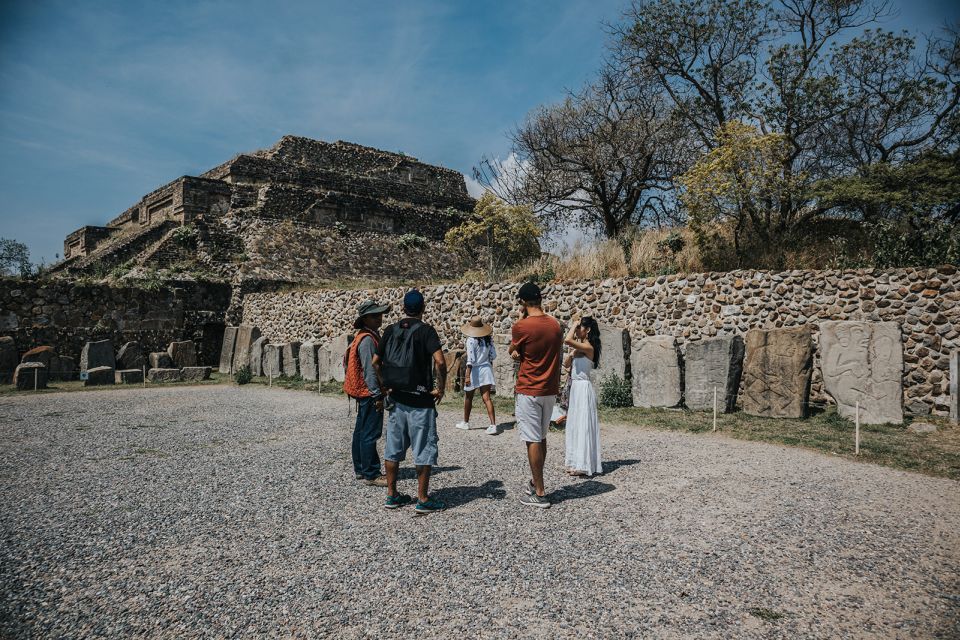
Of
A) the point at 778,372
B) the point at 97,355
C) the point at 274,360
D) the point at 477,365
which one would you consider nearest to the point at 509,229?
the point at 274,360

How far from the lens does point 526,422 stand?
498 centimetres

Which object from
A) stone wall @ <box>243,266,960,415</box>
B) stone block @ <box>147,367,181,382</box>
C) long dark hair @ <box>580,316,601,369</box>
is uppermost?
stone wall @ <box>243,266,960,415</box>

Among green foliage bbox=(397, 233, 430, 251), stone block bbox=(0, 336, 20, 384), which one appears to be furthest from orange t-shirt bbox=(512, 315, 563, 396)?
green foliage bbox=(397, 233, 430, 251)

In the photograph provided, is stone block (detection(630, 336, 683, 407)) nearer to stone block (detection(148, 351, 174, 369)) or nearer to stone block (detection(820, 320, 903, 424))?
stone block (detection(820, 320, 903, 424))

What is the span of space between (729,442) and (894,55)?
15.2 m

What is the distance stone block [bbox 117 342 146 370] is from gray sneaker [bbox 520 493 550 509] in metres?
16.8

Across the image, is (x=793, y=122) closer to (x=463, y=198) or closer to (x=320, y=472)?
(x=320, y=472)

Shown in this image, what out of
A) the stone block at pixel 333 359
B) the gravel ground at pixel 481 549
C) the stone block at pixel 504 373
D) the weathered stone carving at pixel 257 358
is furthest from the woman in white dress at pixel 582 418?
the weathered stone carving at pixel 257 358

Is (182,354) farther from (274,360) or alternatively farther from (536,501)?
(536,501)

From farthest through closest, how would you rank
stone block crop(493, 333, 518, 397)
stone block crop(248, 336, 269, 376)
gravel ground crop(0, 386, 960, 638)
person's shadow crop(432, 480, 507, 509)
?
stone block crop(248, 336, 269, 376) < stone block crop(493, 333, 518, 397) < person's shadow crop(432, 480, 507, 509) < gravel ground crop(0, 386, 960, 638)

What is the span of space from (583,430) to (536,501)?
1312mm

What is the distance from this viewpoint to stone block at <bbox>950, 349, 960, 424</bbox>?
808cm

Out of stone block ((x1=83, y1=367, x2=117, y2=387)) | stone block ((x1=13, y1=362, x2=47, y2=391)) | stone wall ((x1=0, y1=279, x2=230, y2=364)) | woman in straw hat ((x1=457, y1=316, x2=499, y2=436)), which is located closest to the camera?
woman in straw hat ((x1=457, y1=316, x2=499, y2=436))

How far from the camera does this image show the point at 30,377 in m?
14.7
